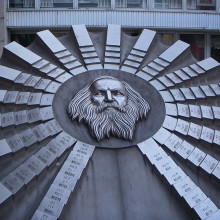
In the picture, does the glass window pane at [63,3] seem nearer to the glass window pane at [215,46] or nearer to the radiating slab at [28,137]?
the glass window pane at [215,46]

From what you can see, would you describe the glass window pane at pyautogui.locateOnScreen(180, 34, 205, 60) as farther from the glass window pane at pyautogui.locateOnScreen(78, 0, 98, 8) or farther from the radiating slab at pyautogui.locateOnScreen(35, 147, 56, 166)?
the radiating slab at pyautogui.locateOnScreen(35, 147, 56, 166)

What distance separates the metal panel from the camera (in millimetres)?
13953

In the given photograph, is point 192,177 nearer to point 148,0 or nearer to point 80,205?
point 80,205

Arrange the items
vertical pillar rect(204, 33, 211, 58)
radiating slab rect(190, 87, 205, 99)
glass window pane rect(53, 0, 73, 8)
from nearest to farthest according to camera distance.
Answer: radiating slab rect(190, 87, 205, 99) → glass window pane rect(53, 0, 73, 8) → vertical pillar rect(204, 33, 211, 58)

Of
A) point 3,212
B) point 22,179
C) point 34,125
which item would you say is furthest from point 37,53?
point 3,212

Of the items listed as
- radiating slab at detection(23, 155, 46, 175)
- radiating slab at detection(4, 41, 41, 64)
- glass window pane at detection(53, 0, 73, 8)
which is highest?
glass window pane at detection(53, 0, 73, 8)

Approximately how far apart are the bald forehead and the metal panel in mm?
7200

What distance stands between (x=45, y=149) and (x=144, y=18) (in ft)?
30.5

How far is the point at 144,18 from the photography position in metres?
14.3

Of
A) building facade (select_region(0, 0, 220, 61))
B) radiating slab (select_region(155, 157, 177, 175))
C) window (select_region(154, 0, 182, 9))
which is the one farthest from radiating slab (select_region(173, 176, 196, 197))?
window (select_region(154, 0, 182, 9))

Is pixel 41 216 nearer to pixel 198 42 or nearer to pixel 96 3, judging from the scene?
pixel 96 3

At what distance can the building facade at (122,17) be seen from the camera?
1398 centimetres

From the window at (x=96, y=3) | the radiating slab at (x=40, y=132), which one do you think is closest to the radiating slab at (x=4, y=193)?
the radiating slab at (x=40, y=132)

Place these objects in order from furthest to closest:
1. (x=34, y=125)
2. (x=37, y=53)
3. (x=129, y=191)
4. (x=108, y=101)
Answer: (x=37, y=53) → (x=108, y=101) → (x=34, y=125) → (x=129, y=191)
